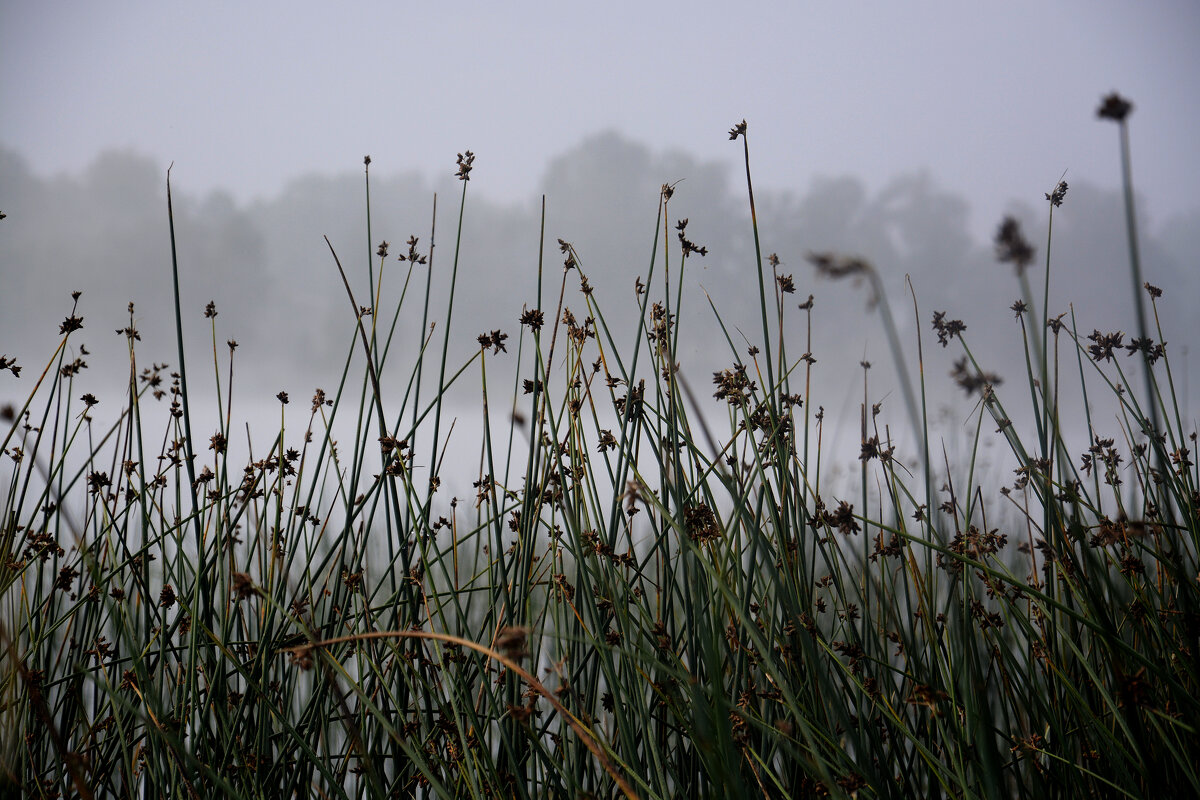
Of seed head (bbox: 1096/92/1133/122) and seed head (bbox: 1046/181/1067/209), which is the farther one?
seed head (bbox: 1046/181/1067/209)

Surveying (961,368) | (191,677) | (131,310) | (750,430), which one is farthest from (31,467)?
(961,368)

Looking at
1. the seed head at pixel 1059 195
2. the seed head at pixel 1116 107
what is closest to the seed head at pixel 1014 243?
the seed head at pixel 1116 107

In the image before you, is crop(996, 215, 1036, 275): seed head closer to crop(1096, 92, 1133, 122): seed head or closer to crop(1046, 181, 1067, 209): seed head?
crop(1096, 92, 1133, 122): seed head

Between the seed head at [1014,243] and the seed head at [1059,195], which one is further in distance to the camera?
the seed head at [1059,195]

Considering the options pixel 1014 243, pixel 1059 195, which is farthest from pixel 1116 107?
pixel 1059 195

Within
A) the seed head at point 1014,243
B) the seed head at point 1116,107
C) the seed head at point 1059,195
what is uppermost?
the seed head at point 1059,195

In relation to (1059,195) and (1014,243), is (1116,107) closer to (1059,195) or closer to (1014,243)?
(1014,243)

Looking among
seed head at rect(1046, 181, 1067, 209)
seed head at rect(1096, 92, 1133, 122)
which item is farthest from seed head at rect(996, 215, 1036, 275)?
seed head at rect(1046, 181, 1067, 209)

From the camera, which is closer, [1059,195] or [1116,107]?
[1116,107]

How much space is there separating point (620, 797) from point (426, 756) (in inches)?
15.4

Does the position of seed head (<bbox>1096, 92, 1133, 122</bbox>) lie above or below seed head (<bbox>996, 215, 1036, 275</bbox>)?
above

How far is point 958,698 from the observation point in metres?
1.32

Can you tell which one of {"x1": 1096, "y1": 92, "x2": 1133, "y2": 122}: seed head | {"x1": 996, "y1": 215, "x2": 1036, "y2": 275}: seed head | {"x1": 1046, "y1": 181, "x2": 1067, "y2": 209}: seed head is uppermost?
{"x1": 1046, "y1": 181, "x2": 1067, "y2": 209}: seed head

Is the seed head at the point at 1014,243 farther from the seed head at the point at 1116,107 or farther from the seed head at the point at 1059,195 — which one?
the seed head at the point at 1059,195
